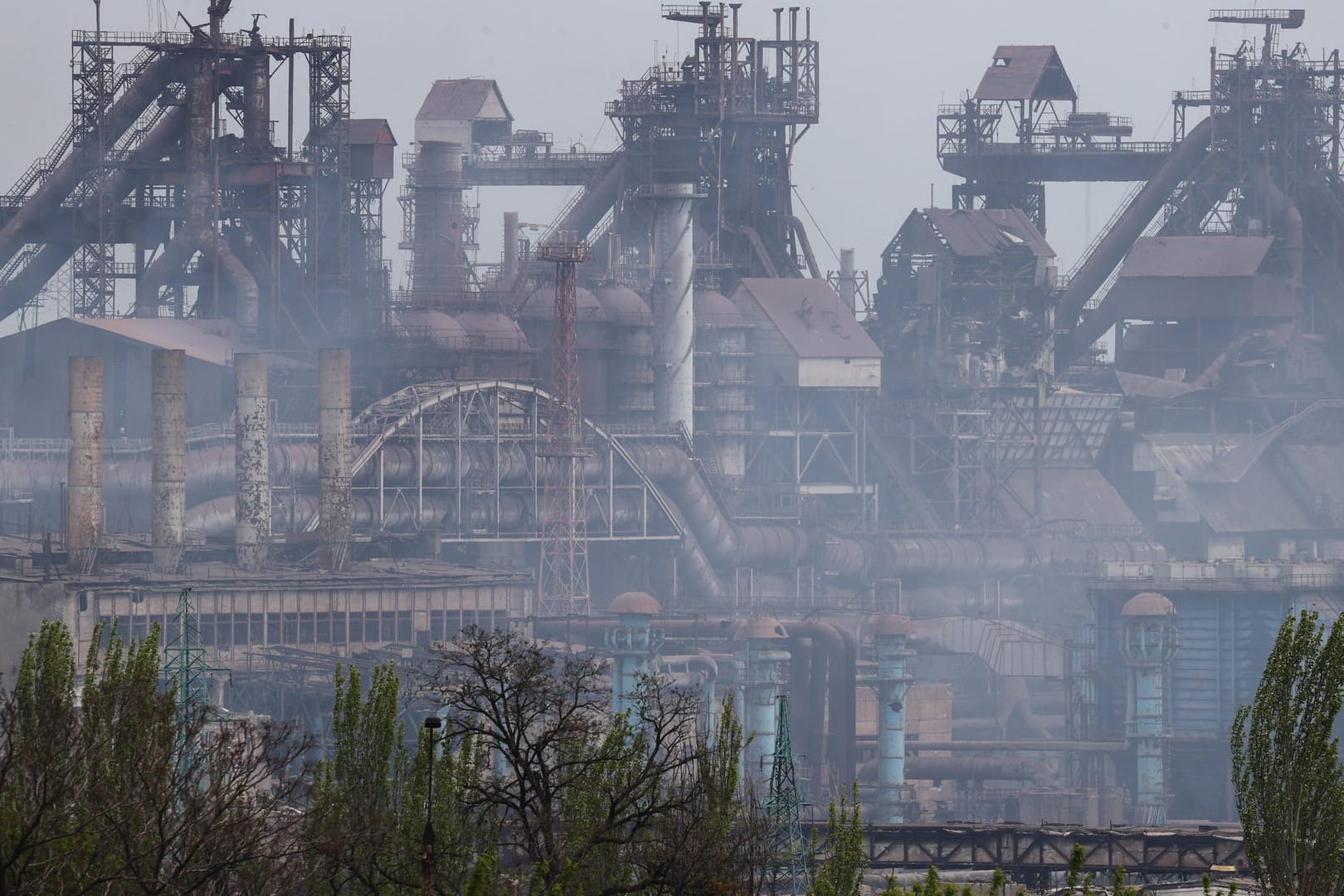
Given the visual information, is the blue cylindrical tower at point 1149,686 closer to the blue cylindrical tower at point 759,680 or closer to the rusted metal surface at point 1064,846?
the blue cylindrical tower at point 759,680

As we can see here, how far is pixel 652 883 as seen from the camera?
70.6 ft

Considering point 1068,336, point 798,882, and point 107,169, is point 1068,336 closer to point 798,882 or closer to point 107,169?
point 107,169

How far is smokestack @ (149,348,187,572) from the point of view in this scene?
181 feet

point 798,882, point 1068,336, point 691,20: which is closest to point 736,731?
point 798,882

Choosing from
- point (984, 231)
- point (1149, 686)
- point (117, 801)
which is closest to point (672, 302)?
point (984, 231)

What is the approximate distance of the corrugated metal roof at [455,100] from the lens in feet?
263

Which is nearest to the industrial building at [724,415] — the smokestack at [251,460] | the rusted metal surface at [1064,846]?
the smokestack at [251,460]

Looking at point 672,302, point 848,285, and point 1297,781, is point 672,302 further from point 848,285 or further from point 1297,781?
point 1297,781

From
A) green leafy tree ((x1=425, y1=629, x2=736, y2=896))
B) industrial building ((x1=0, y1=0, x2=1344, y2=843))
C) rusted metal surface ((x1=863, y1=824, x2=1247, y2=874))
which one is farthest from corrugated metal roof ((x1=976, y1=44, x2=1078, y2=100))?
green leafy tree ((x1=425, y1=629, x2=736, y2=896))

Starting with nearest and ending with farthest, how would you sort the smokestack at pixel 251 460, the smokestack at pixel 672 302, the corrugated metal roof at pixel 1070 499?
the smokestack at pixel 251 460
the smokestack at pixel 672 302
the corrugated metal roof at pixel 1070 499

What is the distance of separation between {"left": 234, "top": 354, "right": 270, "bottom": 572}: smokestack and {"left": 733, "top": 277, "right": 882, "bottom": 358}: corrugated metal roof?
20.3 meters

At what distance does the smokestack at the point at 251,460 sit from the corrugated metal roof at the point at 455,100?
24.5 m

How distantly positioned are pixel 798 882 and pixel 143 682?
1282 centimetres

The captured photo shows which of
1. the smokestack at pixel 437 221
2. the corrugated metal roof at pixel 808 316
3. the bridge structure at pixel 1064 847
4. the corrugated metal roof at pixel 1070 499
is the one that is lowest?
the bridge structure at pixel 1064 847
